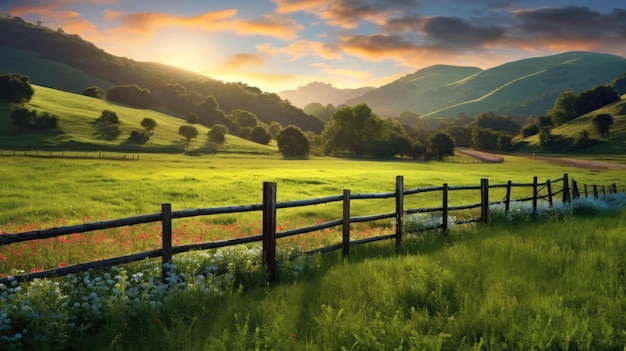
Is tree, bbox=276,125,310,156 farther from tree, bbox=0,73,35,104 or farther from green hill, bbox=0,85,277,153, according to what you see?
tree, bbox=0,73,35,104

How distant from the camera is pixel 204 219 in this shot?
17.5 meters

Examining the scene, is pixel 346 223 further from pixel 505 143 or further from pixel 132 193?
pixel 505 143

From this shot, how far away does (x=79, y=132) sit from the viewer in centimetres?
8606

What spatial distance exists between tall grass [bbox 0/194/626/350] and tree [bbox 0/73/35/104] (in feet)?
358

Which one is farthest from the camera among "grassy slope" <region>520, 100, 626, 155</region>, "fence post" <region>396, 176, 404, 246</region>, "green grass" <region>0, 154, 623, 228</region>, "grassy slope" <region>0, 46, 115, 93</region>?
"grassy slope" <region>0, 46, 115, 93</region>

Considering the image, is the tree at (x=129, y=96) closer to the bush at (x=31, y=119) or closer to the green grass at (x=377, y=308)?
the bush at (x=31, y=119)

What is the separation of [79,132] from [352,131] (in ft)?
201

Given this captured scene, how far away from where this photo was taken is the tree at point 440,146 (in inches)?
4210

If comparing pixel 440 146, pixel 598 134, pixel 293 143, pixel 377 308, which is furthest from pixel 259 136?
pixel 377 308

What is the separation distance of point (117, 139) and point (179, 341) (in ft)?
304

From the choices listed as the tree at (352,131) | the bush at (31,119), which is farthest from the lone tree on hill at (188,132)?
the tree at (352,131)

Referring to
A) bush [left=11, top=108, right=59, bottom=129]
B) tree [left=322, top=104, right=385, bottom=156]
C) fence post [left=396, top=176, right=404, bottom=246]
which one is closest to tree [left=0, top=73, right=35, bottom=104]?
bush [left=11, top=108, right=59, bottom=129]

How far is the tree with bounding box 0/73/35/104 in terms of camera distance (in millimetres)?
94188

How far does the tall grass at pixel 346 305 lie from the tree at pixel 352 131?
99.5 meters
